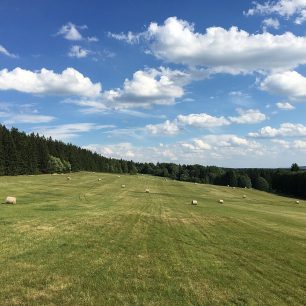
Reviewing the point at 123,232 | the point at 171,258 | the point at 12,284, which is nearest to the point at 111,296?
the point at 12,284

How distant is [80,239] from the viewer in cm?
2017

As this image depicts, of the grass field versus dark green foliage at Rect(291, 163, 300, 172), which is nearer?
the grass field

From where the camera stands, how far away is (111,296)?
12023 mm

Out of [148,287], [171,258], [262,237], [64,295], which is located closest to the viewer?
[64,295]

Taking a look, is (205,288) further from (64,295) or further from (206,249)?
(206,249)

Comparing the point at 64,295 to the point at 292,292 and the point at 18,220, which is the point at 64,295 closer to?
the point at 292,292

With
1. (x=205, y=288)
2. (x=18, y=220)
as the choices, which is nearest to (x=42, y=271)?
(x=205, y=288)

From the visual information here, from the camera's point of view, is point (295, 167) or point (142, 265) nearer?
point (142, 265)

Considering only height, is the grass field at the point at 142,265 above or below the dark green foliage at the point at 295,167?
below

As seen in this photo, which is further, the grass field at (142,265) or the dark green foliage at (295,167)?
the dark green foliage at (295,167)

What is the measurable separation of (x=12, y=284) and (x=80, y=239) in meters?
7.71

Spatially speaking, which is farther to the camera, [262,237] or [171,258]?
[262,237]

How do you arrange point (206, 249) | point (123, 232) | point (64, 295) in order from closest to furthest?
point (64, 295)
point (206, 249)
point (123, 232)

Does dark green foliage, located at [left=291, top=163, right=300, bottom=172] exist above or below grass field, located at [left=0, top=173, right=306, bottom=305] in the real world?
above
